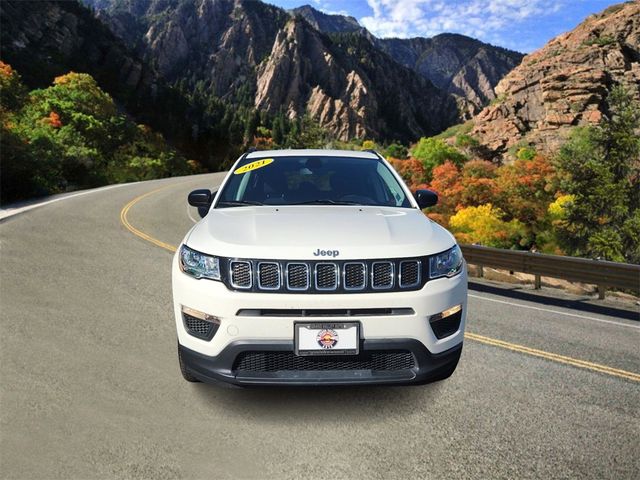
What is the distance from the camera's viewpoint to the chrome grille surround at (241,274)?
3.24 meters

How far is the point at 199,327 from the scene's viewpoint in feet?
11.1

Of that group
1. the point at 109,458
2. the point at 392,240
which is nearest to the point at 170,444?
the point at 109,458

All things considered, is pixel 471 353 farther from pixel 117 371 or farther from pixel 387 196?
pixel 117 371

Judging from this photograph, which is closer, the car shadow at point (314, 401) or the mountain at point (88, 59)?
the car shadow at point (314, 401)

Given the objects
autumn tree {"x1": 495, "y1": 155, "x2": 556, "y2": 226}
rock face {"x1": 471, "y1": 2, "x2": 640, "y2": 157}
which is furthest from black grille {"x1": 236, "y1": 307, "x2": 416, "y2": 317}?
rock face {"x1": 471, "y1": 2, "x2": 640, "y2": 157}

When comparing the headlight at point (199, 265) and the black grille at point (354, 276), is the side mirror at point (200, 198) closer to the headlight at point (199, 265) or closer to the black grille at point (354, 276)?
the headlight at point (199, 265)

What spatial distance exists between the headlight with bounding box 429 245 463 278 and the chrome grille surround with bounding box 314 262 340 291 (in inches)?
27.9

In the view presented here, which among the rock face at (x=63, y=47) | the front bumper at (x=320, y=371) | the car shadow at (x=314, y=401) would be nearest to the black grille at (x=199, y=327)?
the front bumper at (x=320, y=371)

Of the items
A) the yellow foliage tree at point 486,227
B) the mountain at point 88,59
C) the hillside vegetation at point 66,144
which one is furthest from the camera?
the mountain at point 88,59

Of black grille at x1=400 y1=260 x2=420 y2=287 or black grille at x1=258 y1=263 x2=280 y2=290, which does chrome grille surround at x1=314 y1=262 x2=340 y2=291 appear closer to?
black grille at x1=258 y1=263 x2=280 y2=290

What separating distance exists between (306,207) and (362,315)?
142 cm

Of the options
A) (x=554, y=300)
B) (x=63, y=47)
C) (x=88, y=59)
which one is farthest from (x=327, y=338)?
(x=88, y=59)

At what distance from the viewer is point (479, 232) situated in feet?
121

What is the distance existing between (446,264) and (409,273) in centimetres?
39
